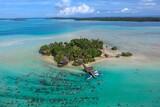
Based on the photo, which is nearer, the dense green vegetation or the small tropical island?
the small tropical island

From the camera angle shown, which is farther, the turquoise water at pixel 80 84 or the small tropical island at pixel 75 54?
the small tropical island at pixel 75 54

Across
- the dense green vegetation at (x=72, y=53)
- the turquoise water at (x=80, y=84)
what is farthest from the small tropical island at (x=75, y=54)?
the turquoise water at (x=80, y=84)

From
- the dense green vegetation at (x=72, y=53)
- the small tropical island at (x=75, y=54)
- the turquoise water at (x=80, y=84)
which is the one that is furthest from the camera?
the dense green vegetation at (x=72, y=53)

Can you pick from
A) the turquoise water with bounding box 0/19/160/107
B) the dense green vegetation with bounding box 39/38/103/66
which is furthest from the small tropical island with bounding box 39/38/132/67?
the turquoise water with bounding box 0/19/160/107

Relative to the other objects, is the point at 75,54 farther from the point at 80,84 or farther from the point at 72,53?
the point at 80,84

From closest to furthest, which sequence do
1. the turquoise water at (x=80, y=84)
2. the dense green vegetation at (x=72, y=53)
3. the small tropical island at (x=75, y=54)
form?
1. the turquoise water at (x=80, y=84)
2. the small tropical island at (x=75, y=54)
3. the dense green vegetation at (x=72, y=53)

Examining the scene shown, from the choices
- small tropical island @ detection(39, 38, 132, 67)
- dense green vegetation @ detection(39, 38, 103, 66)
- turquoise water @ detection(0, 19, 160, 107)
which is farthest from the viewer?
dense green vegetation @ detection(39, 38, 103, 66)

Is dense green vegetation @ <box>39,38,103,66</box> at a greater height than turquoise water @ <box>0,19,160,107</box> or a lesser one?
greater

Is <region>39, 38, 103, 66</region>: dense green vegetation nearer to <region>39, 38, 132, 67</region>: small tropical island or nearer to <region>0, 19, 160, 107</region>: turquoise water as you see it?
<region>39, 38, 132, 67</region>: small tropical island

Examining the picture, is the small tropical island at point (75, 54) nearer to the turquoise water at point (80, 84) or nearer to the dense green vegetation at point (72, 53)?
the dense green vegetation at point (72, 53)

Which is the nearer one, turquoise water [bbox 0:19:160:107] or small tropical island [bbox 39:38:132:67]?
→ turquoise water [bbox 0:19:160:107]

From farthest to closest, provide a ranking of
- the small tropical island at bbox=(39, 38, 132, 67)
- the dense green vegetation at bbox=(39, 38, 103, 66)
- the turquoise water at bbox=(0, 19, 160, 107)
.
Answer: the dense green vegetation at bbox=(39, 38, 103, 66) < the small tropical island at bbox=(39, 38, 132, 67) < the turquoise water at bbox=(0, 19, 160, 107)

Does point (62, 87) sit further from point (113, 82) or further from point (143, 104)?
point (143, 104)
